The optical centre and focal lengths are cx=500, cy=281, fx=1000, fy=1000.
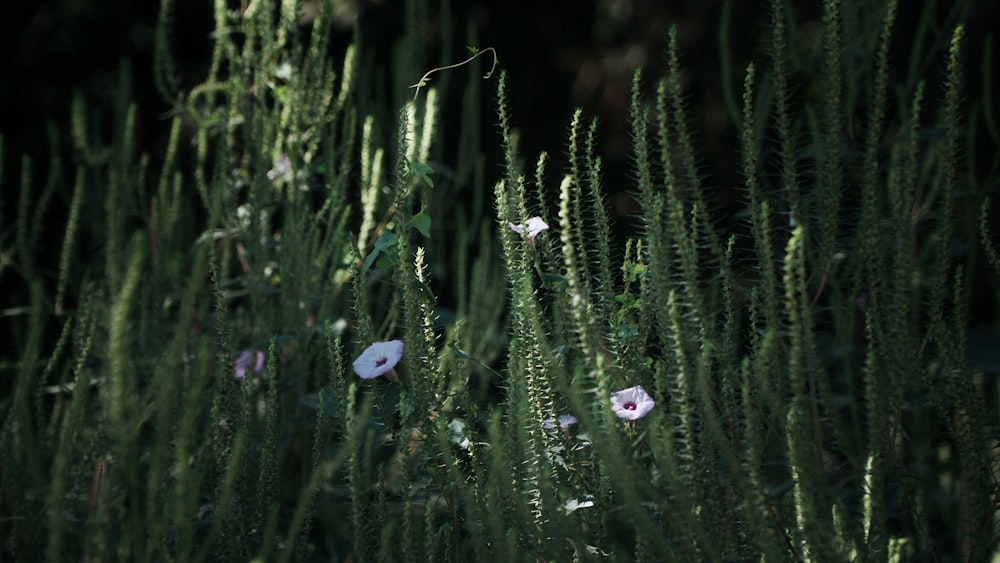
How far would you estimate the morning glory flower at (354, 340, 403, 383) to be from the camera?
53.0 inches

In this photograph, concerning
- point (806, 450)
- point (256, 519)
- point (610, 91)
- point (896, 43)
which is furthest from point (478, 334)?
point (610, 91)

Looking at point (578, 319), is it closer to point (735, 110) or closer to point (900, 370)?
point (900, 370)

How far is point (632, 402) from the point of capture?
48.4 inches

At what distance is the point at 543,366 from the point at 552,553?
0.72 feet

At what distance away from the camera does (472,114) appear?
2410mm

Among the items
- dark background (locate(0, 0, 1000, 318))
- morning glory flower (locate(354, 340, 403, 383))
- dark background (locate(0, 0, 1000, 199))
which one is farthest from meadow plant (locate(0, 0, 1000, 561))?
dark background (locate(0, 0, 1000, 199))

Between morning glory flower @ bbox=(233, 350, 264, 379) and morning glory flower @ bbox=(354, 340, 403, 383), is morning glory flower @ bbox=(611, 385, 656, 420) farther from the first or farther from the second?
morning glory flower @ bbox=(233, 350, 264, 379)

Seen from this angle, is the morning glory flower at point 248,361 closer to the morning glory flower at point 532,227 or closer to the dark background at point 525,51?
the morning glory flower at point 532,227

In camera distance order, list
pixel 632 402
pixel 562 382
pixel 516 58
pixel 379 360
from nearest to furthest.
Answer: pixel 562 382 → pixel 632 402 → pixel 379 360 → pixel 516 58

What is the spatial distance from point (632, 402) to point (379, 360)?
14.8 inches

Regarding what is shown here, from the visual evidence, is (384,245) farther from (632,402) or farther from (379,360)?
(632,402)

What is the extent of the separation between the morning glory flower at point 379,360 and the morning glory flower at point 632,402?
1.04 feet

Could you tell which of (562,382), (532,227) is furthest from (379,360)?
(562,382)

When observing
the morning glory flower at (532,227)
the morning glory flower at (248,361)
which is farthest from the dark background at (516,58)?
the morning glory flower at (532,227)
